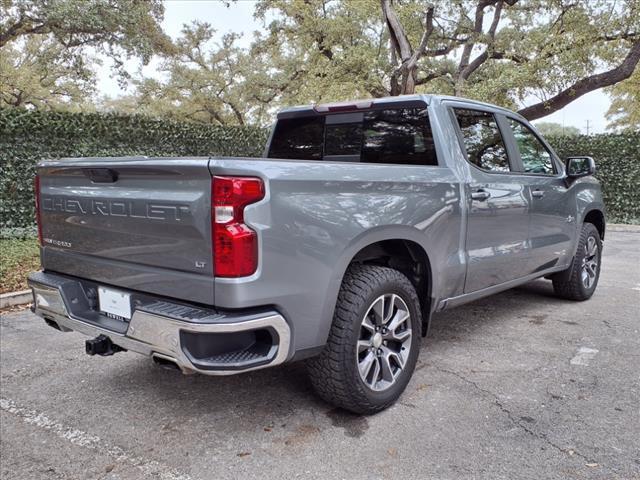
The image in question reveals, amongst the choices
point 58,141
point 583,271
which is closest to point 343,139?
point 583,271

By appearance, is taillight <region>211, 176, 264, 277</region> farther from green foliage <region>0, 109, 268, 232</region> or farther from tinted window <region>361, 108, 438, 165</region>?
green foliage <region>0, 109, 268, 232</region>

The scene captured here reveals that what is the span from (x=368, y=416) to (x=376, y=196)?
1.21 meters

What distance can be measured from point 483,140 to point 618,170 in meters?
10.3

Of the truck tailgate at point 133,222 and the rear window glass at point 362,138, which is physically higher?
the rear window glass at point 362,138

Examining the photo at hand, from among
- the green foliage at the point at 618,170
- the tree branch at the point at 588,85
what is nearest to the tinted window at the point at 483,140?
the green foliage at the point at 618,170

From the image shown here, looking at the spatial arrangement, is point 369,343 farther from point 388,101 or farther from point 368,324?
point 388,101

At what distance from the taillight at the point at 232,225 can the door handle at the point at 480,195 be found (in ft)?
5.94

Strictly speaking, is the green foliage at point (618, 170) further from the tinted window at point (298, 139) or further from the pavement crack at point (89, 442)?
the pavement crack at point (89, 442)

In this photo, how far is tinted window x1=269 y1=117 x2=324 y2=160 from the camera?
3.79 m

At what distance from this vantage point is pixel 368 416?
2.76 m

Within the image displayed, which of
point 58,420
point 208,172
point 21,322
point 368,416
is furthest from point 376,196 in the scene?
point 21,322

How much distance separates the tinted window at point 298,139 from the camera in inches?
149

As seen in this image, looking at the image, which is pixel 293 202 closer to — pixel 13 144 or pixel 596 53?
pixel 13 144

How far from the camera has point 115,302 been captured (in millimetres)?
2551
